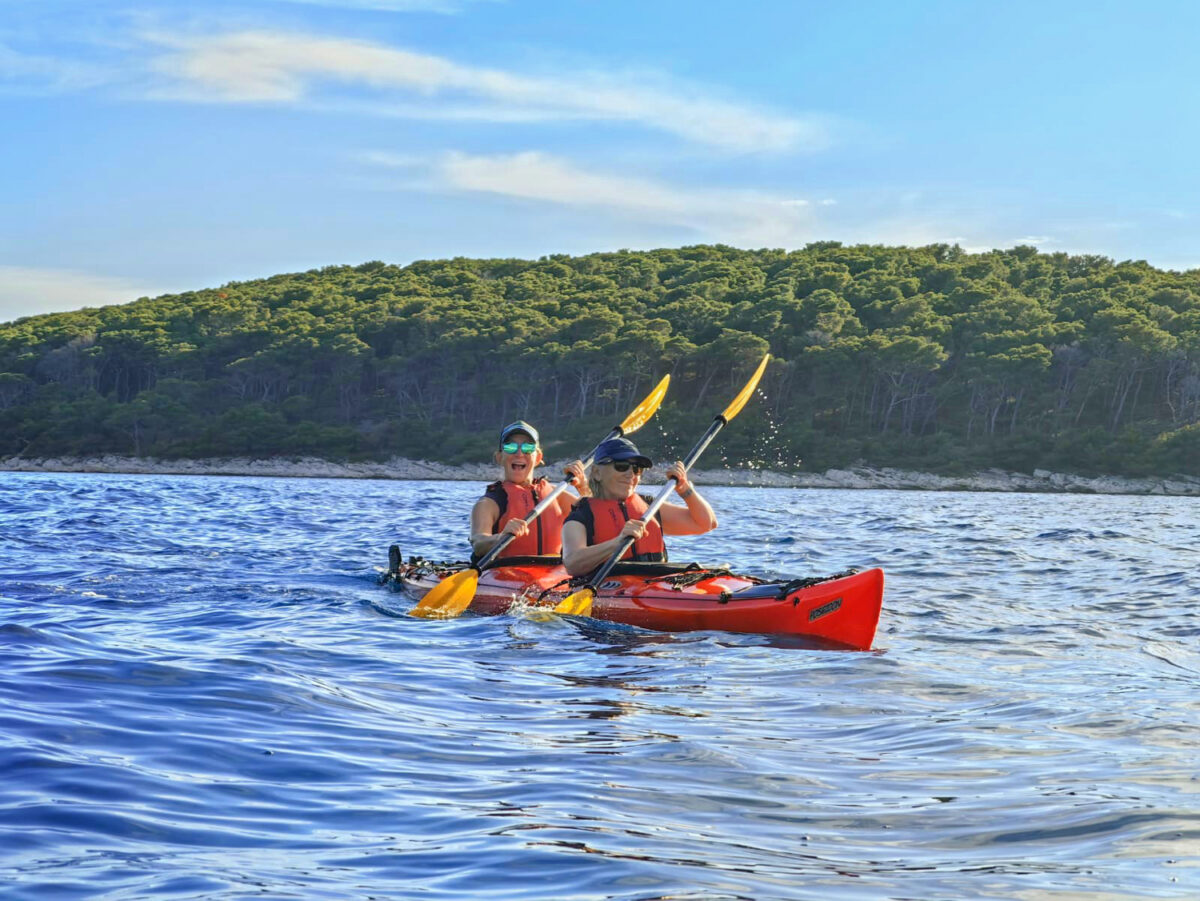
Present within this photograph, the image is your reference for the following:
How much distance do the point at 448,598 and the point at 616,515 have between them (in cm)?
156

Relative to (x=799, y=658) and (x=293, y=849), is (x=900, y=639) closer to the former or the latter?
(x=799, y=658)

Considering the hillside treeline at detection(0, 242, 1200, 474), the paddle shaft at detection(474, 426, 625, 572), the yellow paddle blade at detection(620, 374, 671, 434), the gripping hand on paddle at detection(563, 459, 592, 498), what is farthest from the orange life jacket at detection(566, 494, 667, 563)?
the hillside treeline at detection(0, 242, 1200, 474)

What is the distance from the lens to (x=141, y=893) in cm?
320

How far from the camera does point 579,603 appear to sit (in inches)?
358

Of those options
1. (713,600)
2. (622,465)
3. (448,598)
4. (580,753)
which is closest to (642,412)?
(448,598)

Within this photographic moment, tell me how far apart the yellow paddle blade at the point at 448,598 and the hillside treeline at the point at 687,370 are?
5699cm

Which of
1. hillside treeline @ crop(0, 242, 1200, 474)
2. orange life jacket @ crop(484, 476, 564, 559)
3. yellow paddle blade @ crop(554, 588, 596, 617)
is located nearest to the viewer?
yellow paddle blade @ crop(554, 588, 596, 617)

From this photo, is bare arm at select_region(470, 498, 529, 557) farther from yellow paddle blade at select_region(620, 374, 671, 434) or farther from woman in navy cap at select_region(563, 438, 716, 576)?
yellow paddle blade at select_region(620, 374, 671, 434)

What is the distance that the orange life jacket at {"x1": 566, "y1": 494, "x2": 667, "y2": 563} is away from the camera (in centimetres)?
947

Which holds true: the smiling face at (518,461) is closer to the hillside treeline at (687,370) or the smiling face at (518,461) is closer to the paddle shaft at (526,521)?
the paddle shaft at (526,521)

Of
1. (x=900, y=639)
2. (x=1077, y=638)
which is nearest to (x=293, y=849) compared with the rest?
(x=900, y=639)

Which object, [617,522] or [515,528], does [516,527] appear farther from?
[617,522]

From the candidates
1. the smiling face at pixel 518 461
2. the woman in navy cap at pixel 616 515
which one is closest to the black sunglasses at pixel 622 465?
the woman in navy cap at pixel 616 515

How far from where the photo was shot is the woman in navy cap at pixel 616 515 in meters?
9.29
